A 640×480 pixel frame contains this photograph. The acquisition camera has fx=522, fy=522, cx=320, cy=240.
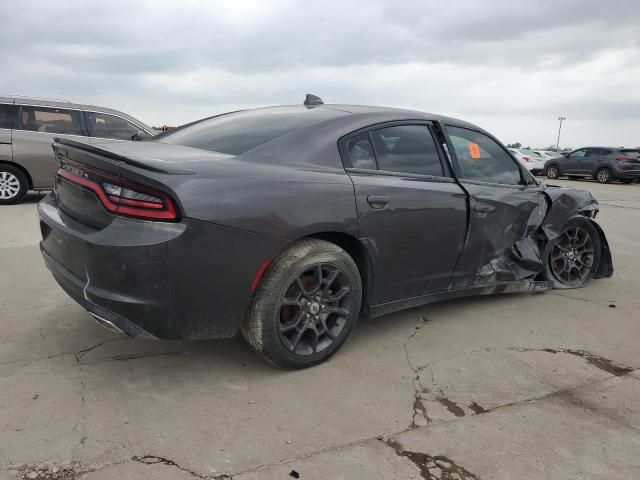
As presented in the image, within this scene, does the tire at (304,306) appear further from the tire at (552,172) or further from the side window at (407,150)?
the tire at (552,172)

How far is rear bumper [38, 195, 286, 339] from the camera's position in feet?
7.55

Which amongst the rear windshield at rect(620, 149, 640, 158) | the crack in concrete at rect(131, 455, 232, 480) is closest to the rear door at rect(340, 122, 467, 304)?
the crack in concrete at rect(131, 455, 232, 480)

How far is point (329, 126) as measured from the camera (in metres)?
3.03

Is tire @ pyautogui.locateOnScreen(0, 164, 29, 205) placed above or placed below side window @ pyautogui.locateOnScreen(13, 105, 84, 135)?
below

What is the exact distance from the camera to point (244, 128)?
10.5ft

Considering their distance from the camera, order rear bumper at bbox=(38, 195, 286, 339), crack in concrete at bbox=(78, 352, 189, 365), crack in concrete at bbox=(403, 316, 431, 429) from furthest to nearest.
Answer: crack in concrete at bbox=(78, 352, 189, 365)
crack in concrete at bbox=(403, 316, 431, 429)
rear bumper at bbox=(38, 195, 286, 339)

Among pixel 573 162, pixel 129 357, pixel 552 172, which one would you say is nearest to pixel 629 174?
pixel 573 162

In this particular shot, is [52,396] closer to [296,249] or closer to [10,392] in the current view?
[10,392]

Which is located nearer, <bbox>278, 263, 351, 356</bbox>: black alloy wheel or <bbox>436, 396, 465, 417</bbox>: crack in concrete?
<bbox>436, 396, 465, 417</bbox>: crack in concrete

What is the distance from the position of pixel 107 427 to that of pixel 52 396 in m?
0.43

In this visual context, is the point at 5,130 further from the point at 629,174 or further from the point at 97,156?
the point at 629,174

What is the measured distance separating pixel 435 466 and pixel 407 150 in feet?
6.37

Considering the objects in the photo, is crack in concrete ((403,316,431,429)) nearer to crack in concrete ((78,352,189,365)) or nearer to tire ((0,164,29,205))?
crack in concrete ((78,352,189,365))

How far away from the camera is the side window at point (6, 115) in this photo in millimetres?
8289
